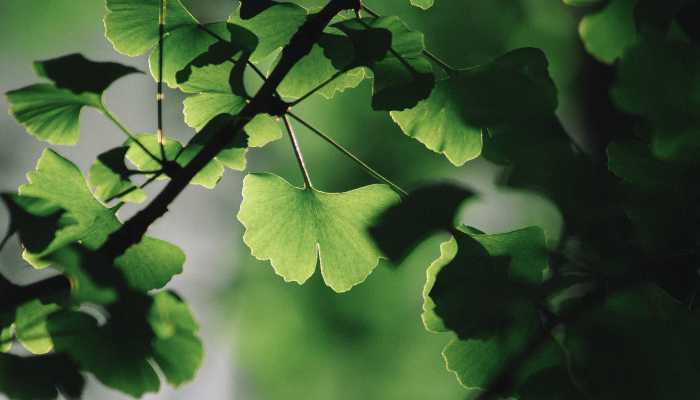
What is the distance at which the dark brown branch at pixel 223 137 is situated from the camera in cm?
45

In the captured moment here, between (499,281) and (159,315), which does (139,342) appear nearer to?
(159,315)

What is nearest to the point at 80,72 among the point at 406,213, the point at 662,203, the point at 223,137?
the point at 223,137

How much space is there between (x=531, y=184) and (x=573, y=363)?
20 cm

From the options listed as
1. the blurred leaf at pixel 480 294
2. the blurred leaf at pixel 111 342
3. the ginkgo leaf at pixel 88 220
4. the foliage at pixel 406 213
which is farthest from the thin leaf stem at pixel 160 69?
the blurred leaf at pixel 480 294

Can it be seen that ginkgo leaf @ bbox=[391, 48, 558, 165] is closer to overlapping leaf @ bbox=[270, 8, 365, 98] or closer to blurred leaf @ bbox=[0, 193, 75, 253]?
overlapping leaf @ bbox=[270, 8, 365, 98]

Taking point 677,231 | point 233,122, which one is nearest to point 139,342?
point 233,122

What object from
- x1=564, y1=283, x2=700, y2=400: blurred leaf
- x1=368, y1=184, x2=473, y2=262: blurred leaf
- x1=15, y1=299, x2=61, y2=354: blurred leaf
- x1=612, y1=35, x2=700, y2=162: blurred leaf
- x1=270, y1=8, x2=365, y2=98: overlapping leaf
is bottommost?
x1=564, y1=283, x2=700, y2=400: blurred leaf

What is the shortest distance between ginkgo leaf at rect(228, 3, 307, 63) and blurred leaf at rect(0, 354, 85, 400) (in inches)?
15.7

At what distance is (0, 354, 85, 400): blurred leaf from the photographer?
0.37m

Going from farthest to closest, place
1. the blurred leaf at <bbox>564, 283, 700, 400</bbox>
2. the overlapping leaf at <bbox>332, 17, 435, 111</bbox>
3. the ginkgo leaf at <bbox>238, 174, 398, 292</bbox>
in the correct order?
the ginkgo leaf at <bbox>238, 174, 398, 292</bbox> < the overlapping leaf at <bbox>332, 17, 435, 111</bbox> < the blurred leaf at <bbox>564, 283, 700, 400</bbox>

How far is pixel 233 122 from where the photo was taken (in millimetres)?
460

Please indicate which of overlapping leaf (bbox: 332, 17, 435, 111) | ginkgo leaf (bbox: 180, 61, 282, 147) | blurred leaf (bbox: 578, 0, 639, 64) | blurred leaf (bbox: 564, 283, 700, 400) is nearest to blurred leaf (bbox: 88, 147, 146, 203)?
ginkgo leaf (bbox: 180, 61, 282, 147)

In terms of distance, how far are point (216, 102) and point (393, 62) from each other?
256 mm

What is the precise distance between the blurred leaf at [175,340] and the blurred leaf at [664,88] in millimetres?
475
